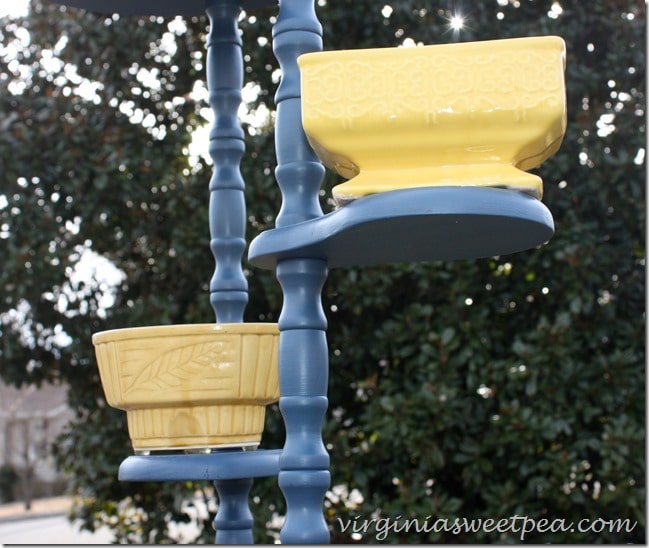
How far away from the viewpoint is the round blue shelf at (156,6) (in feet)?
6.17

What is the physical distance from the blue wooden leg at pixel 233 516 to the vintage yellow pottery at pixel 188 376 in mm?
291

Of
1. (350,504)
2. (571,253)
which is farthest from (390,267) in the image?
(350,504)

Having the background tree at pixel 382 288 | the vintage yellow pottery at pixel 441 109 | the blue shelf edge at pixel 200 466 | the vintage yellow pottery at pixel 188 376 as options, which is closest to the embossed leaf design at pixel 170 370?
the vintage yellow pottery at pixel 188 376

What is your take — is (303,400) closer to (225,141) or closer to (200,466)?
(200,466)

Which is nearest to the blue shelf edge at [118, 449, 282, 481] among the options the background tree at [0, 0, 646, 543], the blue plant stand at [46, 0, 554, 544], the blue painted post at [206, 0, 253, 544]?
the blue plant stand at [46, 0, 554, 544]

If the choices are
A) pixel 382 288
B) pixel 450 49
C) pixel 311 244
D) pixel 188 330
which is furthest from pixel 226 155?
pixel 382 288

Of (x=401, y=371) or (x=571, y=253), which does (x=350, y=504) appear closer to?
(x=401, y=371)

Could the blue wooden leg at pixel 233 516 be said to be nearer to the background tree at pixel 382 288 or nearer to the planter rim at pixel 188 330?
the planter rim at pixel 188 330

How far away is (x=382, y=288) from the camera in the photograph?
2.87 metres

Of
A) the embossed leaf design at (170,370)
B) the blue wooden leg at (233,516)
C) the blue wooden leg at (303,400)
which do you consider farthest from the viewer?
the blue wooden leg at (233,516)

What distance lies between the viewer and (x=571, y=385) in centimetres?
279

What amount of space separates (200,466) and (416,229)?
2.04 feet

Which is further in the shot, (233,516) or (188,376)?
(233,516)

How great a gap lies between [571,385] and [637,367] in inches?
8.4
